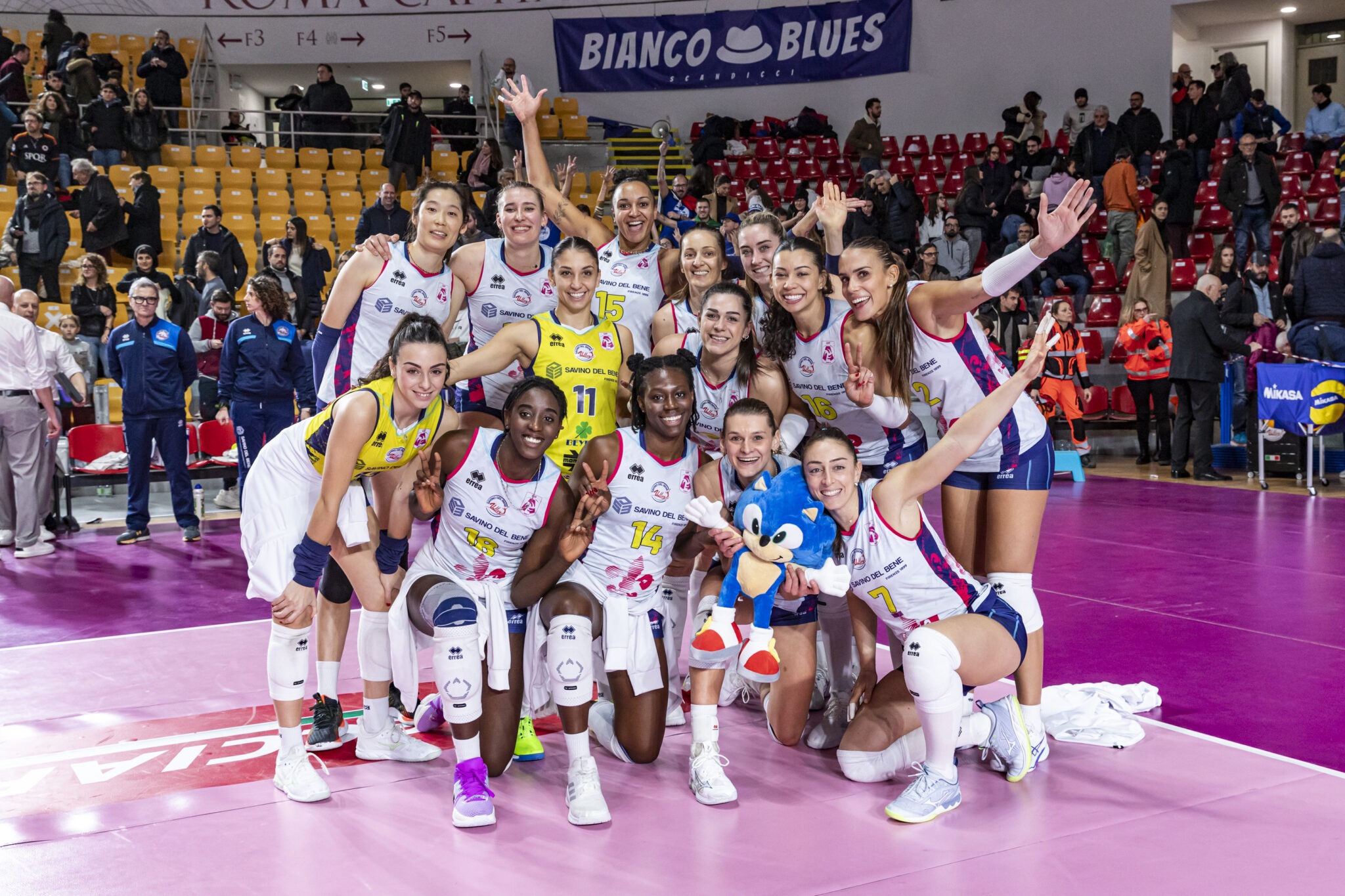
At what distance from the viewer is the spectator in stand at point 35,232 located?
11.4 metres

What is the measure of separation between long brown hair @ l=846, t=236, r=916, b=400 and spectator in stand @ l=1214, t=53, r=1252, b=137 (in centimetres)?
1343

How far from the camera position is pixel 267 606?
6.32 meters

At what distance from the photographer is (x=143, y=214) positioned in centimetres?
1255

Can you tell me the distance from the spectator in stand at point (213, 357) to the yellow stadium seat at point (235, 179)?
553 cm

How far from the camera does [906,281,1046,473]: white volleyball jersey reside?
399 centimetres

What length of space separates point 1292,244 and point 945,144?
6.44 meters

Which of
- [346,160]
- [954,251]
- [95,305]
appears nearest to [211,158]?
[346,160]

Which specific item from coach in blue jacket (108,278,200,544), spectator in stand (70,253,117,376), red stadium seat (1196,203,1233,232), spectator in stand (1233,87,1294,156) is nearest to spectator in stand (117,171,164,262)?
spectator in stand (70,253,117,376)

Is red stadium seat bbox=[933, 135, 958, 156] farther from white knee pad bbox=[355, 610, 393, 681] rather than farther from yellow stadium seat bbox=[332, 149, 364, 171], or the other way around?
white knee pad bbox=[355, 610, 393, 681]

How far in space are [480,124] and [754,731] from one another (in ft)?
48.1

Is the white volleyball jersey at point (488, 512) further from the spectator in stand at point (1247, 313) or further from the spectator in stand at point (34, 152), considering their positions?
the spectator in stand at point (34, 152)

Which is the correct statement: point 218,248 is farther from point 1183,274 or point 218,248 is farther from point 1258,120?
point 1258,120

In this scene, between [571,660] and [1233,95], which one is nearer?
[571,660]

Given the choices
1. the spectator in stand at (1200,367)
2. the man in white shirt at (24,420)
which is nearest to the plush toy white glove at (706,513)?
the man in white shirt at (24,420)
